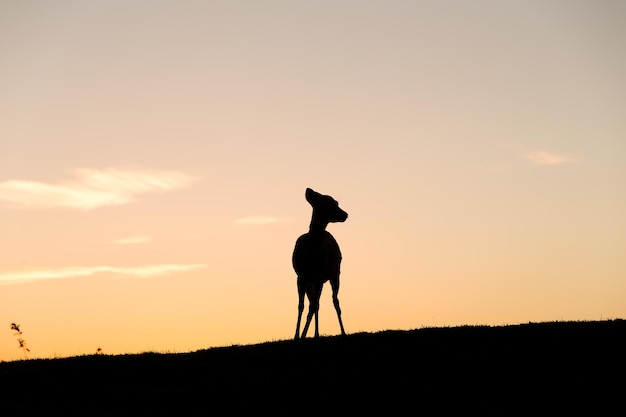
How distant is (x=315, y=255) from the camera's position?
26938 millimetres

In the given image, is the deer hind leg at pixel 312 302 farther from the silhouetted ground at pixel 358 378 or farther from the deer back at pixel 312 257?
the silhouetted ground at pixel 358 378

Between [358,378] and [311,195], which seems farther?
[311,195]

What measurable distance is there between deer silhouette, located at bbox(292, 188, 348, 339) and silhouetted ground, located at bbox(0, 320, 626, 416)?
1.86m

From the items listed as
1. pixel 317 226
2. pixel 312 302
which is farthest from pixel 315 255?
pixel 312 302

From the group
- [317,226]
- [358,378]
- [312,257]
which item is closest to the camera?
[358,378]

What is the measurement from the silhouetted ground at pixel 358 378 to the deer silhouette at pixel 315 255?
186 cm

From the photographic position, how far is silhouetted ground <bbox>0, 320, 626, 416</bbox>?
59.5 ft

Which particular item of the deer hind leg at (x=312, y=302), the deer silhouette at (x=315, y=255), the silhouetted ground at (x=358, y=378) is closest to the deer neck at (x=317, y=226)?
the deer silhouette at (x=315, y=255)

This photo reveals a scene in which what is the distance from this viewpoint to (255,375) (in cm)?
2102

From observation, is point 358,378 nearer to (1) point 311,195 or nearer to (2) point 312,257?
(2) point 312,257

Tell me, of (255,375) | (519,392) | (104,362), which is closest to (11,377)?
(104,362)

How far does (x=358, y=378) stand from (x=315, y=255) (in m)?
7.34

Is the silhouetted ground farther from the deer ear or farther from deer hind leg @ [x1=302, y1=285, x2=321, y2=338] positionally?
the deer ear

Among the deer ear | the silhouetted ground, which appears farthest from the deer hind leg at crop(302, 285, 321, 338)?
the deer ear
